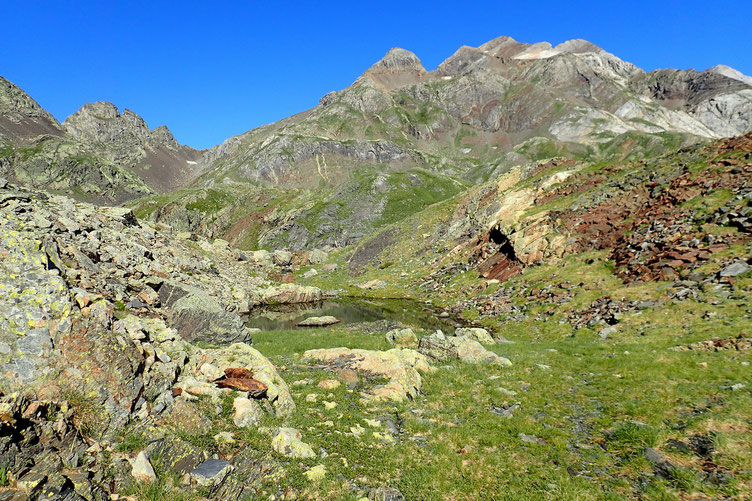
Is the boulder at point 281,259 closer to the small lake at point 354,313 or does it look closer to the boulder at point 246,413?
the small lake at point 354,313

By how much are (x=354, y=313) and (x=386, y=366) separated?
3248cm

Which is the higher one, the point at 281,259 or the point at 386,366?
the point at 281,259

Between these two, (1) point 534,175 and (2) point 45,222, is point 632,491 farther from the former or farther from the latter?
(1) point 534,175

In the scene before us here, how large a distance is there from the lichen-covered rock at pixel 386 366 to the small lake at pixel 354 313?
18663mm

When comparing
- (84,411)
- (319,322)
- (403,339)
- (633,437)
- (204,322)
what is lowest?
(319,322)

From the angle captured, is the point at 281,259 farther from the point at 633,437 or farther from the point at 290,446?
the point at 633,437

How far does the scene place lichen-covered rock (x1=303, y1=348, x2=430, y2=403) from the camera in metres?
18.5

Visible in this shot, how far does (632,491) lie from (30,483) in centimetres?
1614

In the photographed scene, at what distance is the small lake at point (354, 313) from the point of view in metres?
45.7

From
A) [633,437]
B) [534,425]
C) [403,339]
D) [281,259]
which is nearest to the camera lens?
[633,437]

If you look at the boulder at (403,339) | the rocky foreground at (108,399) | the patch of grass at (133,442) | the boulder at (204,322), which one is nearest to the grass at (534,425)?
the rocky foreground at (108,399)

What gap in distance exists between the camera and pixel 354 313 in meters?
53.7

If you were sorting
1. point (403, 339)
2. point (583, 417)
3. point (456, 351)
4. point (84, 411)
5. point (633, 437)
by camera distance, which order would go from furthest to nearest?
point (403, 339), point (456, 351), point (583, 417), point (633, 437), point (84, 411)

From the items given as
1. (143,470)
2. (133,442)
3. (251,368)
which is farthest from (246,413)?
(143,470)
